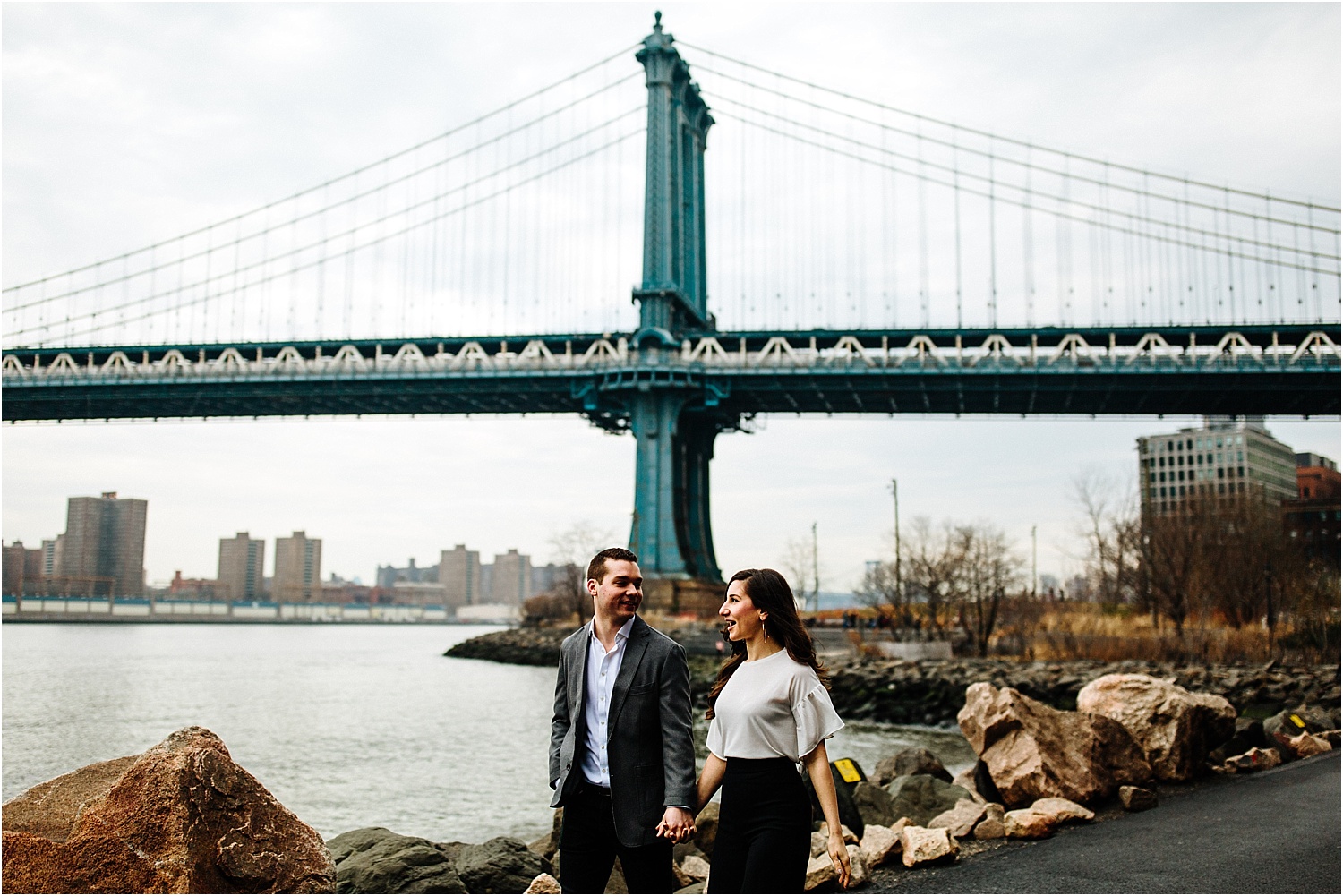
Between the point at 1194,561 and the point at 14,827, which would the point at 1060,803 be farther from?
the point at 1194,561

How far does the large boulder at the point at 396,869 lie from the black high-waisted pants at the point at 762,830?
4.18 metres

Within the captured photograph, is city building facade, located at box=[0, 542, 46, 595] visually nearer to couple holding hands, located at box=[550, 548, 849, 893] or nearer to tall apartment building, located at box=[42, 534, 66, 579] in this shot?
tall apartment building, located at box=[42, 534, 66, 579]

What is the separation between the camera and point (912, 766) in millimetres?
12344

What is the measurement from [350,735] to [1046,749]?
1715 centimetres

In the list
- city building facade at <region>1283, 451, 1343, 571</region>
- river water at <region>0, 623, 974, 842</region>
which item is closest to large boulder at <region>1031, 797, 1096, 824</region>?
river water at <region>0, 623, 974, 842</region>

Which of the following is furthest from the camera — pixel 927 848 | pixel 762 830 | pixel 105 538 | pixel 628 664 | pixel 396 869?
pixel 105 538

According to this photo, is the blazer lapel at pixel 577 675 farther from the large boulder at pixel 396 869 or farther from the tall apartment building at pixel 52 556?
the tall apartment building at pixel 52 556

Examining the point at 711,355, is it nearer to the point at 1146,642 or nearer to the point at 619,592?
the point at 1146,642

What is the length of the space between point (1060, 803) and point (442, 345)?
151 feet

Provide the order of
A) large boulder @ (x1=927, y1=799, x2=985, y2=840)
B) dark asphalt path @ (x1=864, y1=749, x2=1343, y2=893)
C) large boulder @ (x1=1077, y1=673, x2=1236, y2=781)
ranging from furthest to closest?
large boulder @ (x1=1077, y1=673, x2=1236, y2=781)
large boulder @ (x1=927, y1=799, x2=985, y2=840)
dark asphalt path @ (x1=864, y1=749, x2=1343, y2=893)

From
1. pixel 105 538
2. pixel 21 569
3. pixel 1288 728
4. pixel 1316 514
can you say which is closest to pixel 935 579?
pixel 1288 728

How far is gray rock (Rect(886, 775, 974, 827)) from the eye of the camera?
10469mm

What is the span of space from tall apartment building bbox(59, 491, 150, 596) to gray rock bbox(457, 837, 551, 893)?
10454 cm

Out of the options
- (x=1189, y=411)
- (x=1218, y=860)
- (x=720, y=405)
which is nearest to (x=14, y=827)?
(x=1218, y=860)
